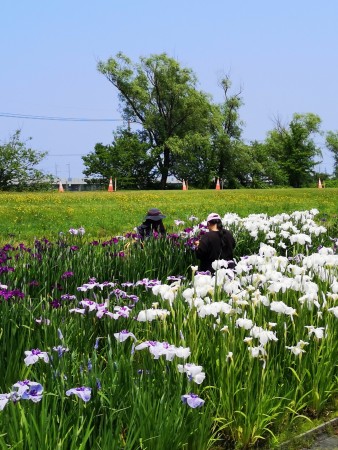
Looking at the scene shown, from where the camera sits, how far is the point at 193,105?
176 ft

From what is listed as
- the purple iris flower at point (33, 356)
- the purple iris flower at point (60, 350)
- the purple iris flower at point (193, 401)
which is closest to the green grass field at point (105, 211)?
the purple iris flower at point (60, 350)

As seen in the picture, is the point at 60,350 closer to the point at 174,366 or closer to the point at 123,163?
the point at 174,366

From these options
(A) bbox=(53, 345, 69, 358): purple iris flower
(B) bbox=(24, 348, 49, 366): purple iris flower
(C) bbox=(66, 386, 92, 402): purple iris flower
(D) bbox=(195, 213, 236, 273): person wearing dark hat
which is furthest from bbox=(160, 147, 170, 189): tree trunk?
(C) bbox=(66, 386, 92, 402): purple iris flower

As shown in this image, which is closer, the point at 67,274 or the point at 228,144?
the point at 67,274

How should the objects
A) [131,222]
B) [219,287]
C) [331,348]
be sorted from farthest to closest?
[131,222], [219,287], [331,348]

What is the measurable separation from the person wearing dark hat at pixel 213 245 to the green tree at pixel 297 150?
5565cm

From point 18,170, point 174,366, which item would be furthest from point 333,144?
point 174,366

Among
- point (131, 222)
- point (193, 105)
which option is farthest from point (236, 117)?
point (131, 222)

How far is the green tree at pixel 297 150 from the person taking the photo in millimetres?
64062

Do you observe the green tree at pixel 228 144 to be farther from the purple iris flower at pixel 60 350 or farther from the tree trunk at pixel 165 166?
the purple iris flower at pixel 60 350

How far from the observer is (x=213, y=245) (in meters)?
7.75

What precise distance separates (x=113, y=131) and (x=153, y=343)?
5332 centimetres

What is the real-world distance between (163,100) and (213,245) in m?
48.4

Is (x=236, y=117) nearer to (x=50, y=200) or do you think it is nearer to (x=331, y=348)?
Answer: (x=50, y=200)
